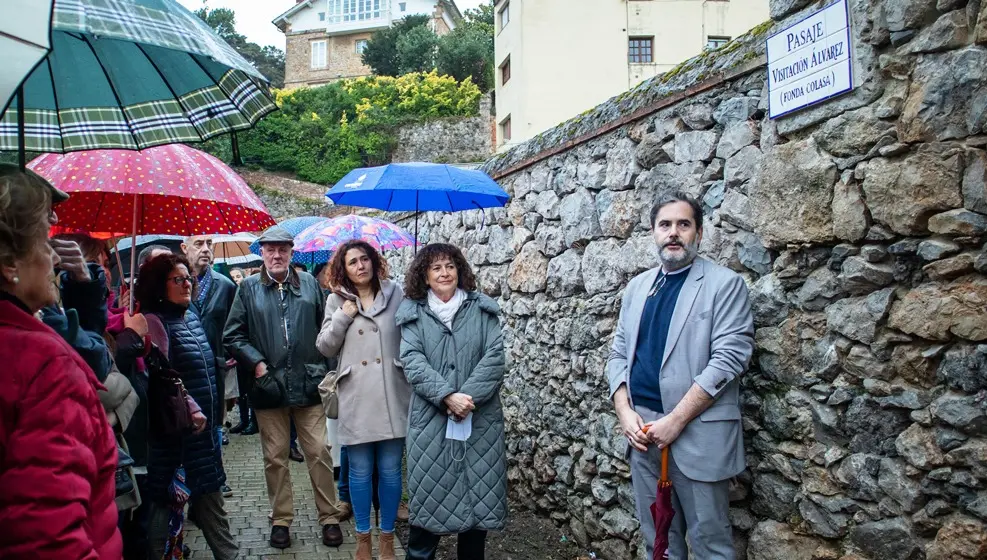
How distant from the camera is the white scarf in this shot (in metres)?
4.42

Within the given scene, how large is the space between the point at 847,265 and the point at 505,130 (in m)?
25.8

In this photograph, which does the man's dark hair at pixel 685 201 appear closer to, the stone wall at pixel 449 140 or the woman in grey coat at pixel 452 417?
the woman in grey coat at pixel 452 417

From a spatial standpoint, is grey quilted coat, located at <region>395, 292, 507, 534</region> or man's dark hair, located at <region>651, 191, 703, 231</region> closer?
man's dark hair, located at <region>651, 191, 703, 231</region>

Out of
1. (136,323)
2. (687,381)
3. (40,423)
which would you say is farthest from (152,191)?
(687,381)

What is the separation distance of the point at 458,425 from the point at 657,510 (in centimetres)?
133

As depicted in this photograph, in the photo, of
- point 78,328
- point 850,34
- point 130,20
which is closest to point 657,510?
point 850,34

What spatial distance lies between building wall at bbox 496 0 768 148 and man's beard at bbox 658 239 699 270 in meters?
22.0

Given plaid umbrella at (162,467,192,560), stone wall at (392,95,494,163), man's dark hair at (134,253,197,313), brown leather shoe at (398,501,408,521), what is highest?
stone wall at (392,95,494,163)

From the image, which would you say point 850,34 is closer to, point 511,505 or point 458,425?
point 458,425

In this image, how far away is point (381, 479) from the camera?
4.60 meters

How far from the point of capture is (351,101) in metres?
31.1

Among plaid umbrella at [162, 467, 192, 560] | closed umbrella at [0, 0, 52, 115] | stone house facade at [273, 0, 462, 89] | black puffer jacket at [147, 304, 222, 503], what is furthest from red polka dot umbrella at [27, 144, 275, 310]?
stone house facade at [273, 0, 462, 89]

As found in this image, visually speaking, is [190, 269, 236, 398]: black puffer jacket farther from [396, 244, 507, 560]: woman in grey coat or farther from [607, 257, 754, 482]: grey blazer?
[607, 257, 754, 482]: grey blazer

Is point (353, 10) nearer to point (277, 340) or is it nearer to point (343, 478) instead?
point (277, 340)
